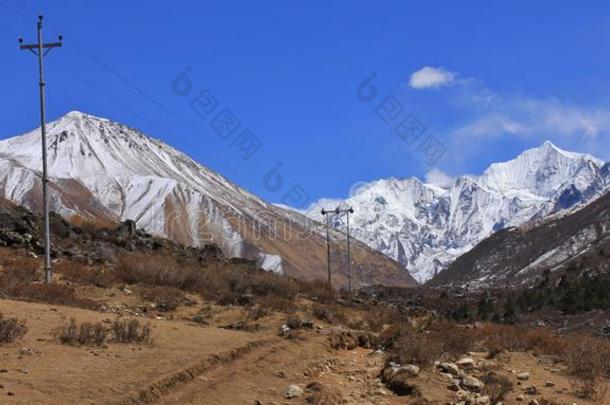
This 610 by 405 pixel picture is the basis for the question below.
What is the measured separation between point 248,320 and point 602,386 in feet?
35.7

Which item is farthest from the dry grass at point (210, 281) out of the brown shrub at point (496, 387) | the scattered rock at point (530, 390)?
the scattered rock at point (530, 390)

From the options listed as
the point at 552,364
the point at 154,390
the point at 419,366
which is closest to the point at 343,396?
the point at 419,366

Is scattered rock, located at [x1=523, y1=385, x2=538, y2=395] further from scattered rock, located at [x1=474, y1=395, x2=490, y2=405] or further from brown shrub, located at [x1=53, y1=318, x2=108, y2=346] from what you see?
brown shrub, located at [x1=53, y1=318, x2=108, y2=346]

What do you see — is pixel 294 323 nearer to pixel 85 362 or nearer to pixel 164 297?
pixel 164 297

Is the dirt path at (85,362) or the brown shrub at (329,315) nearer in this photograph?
the dirt path at (85,362)

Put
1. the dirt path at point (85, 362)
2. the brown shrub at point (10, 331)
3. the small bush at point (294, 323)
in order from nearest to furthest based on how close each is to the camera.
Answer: the dirt path at point (85, 362)
the brown shrub at point (10, 331)
the small bush at point (294, 323)

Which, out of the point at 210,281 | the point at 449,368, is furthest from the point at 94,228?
the point at 449,368

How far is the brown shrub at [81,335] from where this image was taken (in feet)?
46.1

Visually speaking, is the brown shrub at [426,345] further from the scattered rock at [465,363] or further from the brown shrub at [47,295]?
the brown shrub at [47,295]

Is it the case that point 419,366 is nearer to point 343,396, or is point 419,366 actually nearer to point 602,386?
point 343,396

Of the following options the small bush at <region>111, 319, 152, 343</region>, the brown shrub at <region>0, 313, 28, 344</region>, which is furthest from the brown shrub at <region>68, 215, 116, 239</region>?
the brown shrub at <region>0, 313, 28, 344</region>

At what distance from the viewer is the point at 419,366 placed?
16.4 meters

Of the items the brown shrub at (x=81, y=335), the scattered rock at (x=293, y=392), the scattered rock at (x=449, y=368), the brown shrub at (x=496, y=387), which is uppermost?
the brown shrub at (x=81, y=335)

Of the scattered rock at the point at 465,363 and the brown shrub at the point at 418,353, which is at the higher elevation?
the brown shrub at the point at 418,353
